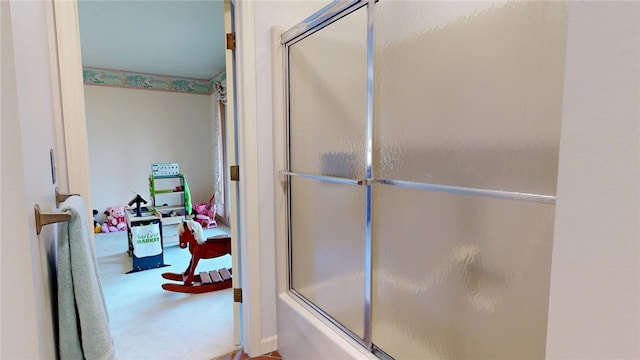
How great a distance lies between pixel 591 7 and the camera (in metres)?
0.35

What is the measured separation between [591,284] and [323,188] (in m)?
1.30

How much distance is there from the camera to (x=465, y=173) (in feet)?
3.29

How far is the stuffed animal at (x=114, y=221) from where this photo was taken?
4798 millimetres

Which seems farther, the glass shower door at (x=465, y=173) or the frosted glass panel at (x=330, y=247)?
the frosted glass panel at (x=330, y=247)

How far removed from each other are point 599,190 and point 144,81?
19.4 feet

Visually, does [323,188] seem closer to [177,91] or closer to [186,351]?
[186,351]

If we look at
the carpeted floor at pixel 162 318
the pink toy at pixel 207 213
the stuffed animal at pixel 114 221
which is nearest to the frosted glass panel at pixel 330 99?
the carpeted floor at pixel 162 318

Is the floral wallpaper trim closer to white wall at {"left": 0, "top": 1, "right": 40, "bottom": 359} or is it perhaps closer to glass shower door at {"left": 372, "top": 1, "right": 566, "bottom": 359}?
glass shower door at {"left": 372, "top": 1, "right": 566, "bottom": 359}

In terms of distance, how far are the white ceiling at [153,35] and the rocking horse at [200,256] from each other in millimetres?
1866

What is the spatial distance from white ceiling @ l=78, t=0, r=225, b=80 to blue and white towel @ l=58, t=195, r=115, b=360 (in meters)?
2.43

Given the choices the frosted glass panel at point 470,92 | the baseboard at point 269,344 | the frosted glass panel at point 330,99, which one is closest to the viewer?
the frosted glass panel at point 470,92

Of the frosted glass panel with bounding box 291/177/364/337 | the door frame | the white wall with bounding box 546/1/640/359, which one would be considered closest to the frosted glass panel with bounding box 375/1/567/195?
the frosted glass panel with bounding box 291/177/364/337

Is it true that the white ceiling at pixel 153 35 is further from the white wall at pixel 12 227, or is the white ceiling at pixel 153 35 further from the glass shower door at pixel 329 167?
the white wall at pixel 12 227

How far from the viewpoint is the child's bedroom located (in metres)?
2.38
